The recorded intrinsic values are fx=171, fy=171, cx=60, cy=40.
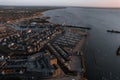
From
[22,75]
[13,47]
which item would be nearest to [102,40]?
[13,47]

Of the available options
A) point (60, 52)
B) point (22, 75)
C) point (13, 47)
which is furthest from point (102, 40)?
point (22, 75)

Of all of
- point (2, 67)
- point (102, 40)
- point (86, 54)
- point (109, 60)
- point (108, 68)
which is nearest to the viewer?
point (2, 67)

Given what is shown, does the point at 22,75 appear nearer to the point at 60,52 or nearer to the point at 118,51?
the point at 60,52

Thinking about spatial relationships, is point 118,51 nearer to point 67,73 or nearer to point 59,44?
point 59,44

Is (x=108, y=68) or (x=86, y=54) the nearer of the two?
(x=108, y=68)

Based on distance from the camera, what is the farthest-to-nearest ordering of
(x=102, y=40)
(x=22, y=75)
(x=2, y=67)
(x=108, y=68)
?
(x=102, y=40) < (x=108, y=68) < (x=2, y=67) < (x=22, y=75)

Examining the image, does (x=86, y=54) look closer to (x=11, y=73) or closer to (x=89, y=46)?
(x=89, y=46)

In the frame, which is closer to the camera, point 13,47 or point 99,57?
point 99,57


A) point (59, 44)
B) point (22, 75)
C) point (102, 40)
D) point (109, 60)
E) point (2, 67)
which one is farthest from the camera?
point (102, 40)
